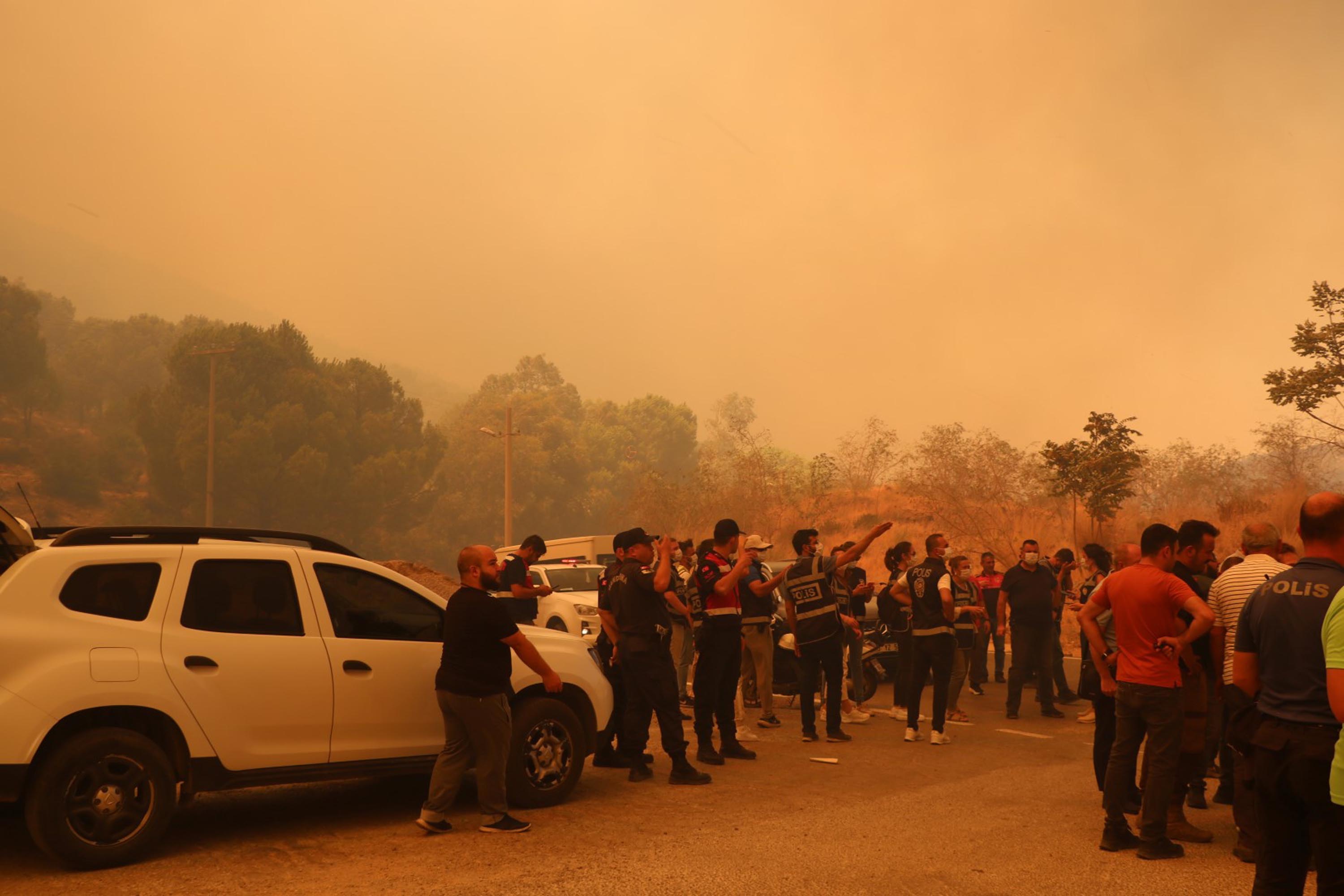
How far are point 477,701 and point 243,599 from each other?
1588mm

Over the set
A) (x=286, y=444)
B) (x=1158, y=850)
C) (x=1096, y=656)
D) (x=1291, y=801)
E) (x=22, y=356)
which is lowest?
(x=1158, y=850)

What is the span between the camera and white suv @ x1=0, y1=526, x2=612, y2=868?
604 cm

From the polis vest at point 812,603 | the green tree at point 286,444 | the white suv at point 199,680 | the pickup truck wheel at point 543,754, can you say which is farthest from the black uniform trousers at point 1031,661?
the green tree at point 286,444

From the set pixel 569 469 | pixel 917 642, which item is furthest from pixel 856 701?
pixel 569 469

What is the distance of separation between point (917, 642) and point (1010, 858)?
167 inches

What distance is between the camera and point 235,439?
61125mm

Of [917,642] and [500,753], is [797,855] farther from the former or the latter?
[917,642]

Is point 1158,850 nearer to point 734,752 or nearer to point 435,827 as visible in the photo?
point 734,752

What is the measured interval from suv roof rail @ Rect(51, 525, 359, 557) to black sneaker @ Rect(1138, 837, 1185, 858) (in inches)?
201

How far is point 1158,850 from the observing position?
638 cm

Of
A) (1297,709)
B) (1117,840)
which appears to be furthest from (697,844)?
(1297,709)

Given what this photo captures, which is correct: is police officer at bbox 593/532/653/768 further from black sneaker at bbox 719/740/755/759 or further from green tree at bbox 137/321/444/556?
green tree at bbox 137/321/444/556

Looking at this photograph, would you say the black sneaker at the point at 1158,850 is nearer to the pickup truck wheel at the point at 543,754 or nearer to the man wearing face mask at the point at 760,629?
the pickup truck wheel at the point at 543,754

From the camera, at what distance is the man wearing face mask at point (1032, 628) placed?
12906 millimetres
